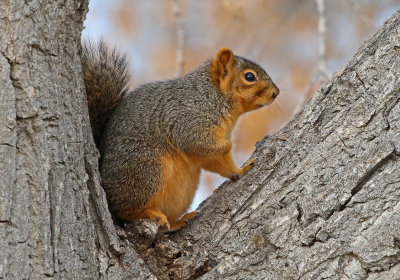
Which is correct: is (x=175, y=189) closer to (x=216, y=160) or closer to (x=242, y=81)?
(x=216, y=160)

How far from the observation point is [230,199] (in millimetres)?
2090

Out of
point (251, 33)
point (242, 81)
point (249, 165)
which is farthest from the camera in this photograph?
point (251, 33)

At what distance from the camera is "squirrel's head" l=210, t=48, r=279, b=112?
2.80 metres

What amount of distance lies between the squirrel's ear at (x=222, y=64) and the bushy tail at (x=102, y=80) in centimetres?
43

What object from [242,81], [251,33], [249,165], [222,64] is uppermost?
[251,33]

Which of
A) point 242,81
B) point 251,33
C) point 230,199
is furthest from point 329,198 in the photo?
point 251,33

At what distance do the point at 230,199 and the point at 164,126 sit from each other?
633 millimetres

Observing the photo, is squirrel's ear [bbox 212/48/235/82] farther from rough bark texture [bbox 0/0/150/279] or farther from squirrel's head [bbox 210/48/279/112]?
rough bark texture [bbox 0/0/150/279]

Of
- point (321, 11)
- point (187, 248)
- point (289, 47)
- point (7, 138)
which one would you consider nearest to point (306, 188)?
point (187, 248)

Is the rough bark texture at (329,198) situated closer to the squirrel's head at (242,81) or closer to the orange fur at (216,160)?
the orange fur at (216,160)

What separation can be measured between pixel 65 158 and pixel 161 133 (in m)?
0.88

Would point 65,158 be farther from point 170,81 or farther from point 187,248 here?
point 170,81

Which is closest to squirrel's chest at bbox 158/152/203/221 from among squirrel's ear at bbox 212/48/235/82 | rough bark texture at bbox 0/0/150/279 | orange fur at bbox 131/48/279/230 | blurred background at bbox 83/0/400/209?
orange fur at bbox 131/48/279/230

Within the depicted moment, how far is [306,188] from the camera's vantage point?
1.88 meters
